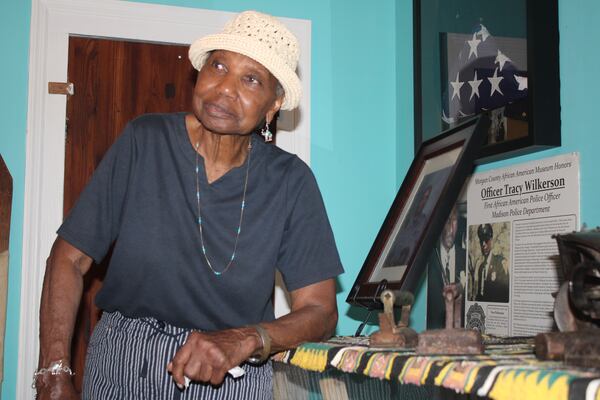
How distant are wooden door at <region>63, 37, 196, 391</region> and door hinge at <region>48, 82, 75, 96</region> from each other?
1.1 inches

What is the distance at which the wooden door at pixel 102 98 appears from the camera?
9.37 ft

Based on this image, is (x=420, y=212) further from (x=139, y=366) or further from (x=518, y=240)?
(x=139, y=366)

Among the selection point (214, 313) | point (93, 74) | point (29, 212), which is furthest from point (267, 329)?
point (93, 74)


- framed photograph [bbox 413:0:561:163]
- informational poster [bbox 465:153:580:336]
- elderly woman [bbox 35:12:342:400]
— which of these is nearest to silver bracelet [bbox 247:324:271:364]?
elderly woman [bbox 35:12:342:400]

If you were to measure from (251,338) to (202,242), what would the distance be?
0.30 meters

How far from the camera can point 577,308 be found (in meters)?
1.30

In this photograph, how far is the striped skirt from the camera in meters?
1.66

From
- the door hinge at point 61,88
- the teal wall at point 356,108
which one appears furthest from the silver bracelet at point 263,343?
the door hinge at point 61,88

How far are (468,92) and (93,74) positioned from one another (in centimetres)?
140

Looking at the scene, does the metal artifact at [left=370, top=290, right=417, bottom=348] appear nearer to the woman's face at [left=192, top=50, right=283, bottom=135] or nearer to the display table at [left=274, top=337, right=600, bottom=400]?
the display table at [left=274, top=337, right=600, bottom=400]

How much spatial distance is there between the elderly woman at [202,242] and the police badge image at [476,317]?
71 centimetres

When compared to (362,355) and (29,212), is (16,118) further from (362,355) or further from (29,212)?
(362,355)

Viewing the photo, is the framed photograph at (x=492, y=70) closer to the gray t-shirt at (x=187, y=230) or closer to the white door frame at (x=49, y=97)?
the gray t-shirt at (x=187, y=230)

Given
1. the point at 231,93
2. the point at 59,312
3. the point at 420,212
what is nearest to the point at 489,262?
the point at 420,212
